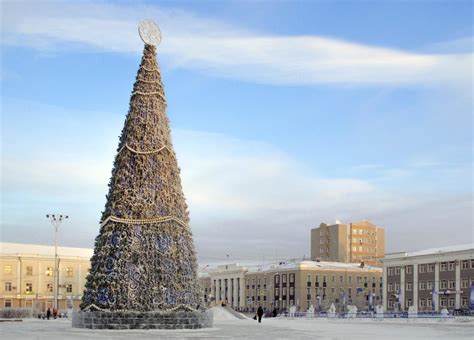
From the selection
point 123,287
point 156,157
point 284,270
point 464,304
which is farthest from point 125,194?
point 284,270

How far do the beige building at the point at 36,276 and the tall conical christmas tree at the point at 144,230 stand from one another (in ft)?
206

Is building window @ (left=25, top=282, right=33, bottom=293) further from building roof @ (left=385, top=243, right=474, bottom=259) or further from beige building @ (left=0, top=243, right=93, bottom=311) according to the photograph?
building roof @ (left=385, top=243, right=474, bottom=259)

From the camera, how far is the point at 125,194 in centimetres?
3272


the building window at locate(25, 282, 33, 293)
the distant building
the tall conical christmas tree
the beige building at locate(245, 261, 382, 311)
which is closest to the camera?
the tall conical christmas tree

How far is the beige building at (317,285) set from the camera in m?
117

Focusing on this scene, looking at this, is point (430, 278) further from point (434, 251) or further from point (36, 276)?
point (36, 276)

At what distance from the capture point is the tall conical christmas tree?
3152cm

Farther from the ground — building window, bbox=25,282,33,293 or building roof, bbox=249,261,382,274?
building roof, bbox=249,261,382,274

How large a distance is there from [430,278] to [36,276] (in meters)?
52.7

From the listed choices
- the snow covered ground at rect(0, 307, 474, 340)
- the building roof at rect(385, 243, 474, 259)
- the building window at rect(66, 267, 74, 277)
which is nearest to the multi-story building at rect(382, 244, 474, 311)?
the building roof at rect(385, 243, 474, 259)

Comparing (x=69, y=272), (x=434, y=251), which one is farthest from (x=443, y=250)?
(x=69, y=272)

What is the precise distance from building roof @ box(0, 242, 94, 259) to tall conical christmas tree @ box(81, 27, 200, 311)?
67.0 meters

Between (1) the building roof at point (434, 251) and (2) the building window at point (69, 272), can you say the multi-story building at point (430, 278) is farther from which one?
(2) the building window at point (69, 272)

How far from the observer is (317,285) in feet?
388
